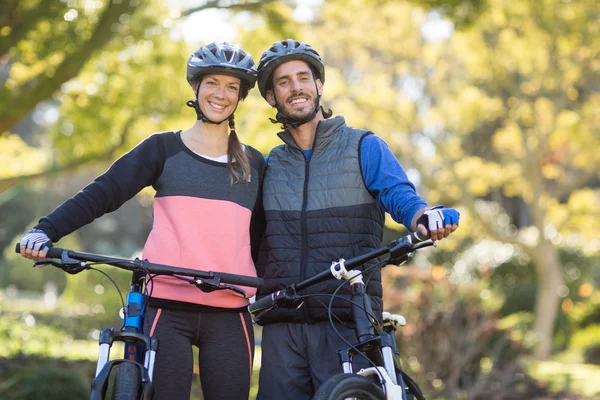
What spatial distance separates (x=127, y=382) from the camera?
3.18 metres

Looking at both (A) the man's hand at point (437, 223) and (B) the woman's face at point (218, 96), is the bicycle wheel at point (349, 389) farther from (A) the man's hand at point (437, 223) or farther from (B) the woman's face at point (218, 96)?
(B) the woman's face at point (218, 96)

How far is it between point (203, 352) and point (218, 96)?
123 centimetres

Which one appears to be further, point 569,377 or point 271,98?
point 569,377

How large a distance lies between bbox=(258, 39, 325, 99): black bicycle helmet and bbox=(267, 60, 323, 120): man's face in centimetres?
3

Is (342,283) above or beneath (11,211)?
beneath

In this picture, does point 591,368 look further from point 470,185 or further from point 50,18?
point 50,18

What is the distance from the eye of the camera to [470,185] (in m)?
16.4

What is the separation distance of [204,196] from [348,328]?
3.03 ft

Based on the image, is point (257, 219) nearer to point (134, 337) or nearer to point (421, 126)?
point (134, 337)

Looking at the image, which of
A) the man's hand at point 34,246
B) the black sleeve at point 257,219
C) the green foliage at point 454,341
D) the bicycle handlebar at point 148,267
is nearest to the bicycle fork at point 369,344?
the bicycle handlebar at point 148,267

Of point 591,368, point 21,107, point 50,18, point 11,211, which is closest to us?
point 50,18

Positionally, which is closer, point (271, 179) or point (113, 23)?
point (271, 179)

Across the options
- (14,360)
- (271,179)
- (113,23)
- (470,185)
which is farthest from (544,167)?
(271,179)

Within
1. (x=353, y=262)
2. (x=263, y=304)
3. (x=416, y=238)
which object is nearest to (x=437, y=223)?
(x=416, y=238)
